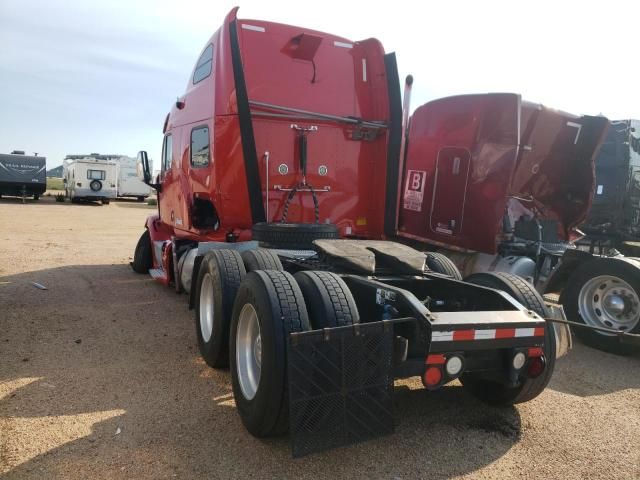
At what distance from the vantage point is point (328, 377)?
2809 mm

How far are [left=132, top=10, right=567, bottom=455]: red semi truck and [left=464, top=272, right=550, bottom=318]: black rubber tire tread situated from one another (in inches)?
0.7

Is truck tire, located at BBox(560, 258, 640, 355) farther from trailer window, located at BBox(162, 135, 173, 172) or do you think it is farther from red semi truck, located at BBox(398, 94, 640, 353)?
trailer window, located at BBox(162, 135, 173, 172)

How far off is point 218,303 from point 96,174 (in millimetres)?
29218

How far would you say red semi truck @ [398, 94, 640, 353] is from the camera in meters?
5.63

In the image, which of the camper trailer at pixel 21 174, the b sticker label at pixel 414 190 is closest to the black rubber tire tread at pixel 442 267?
the b sticker label at pixel 414 190

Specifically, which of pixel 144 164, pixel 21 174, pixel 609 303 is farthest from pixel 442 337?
pixel 21 174

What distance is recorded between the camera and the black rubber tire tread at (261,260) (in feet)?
14.0

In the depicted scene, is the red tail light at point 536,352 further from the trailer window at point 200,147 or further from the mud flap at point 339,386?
the trailer window at point 200,147

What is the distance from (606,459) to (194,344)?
12.3 ft

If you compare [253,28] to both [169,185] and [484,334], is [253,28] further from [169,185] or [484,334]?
[484,334]

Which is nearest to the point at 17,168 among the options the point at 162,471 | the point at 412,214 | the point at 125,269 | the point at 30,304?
the point at 125,269

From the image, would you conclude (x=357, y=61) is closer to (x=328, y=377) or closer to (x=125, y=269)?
(x=328, y=377)

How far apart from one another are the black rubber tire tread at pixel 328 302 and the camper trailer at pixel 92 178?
98.4 feet

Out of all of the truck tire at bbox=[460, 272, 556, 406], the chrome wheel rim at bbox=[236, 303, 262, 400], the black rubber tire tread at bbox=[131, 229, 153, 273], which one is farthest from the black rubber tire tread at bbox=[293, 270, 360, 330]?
the black rubber tire tread at bbox=[131, 229, 153, 273]
